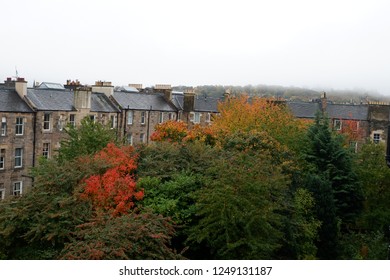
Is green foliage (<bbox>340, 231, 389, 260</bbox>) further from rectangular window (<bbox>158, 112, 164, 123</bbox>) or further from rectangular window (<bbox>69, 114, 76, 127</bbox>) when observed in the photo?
rectangular window (<bbox>158, 112, 164, 123</bbox>)

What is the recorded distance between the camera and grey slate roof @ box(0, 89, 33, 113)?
143 ft

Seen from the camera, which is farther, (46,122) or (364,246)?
(46,122)

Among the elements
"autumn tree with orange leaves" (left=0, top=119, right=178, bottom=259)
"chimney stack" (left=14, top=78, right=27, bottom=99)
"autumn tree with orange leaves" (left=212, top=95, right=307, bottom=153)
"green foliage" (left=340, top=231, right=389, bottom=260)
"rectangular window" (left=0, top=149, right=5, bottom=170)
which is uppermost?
"chimney stack" (left=14, top=78, right=27, bottom=99)

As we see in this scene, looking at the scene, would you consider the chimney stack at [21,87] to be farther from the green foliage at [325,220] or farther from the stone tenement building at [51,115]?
the green foliage at [325,220]

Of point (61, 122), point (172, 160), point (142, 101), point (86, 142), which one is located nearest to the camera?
point (172, 160)

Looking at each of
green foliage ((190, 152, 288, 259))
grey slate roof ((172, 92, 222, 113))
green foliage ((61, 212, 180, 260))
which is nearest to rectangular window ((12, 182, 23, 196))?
green foliage ((190, 152, 288, 259))

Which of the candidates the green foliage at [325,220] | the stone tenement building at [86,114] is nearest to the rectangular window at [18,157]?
the stone tenement building at [86,114]

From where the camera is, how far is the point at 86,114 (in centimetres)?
5144

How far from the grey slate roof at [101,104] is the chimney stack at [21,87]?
7833 mm

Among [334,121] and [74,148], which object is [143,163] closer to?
[74,148]

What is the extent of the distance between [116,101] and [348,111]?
2815 centimetres

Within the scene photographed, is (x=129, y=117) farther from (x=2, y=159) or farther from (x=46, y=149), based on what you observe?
(x=2, y=159)

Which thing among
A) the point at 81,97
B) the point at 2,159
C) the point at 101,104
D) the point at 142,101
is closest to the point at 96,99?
the point at 101,104

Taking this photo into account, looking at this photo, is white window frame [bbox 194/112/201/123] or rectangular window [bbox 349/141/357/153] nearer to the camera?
rectangular window [bbox 349/141/357/153]
